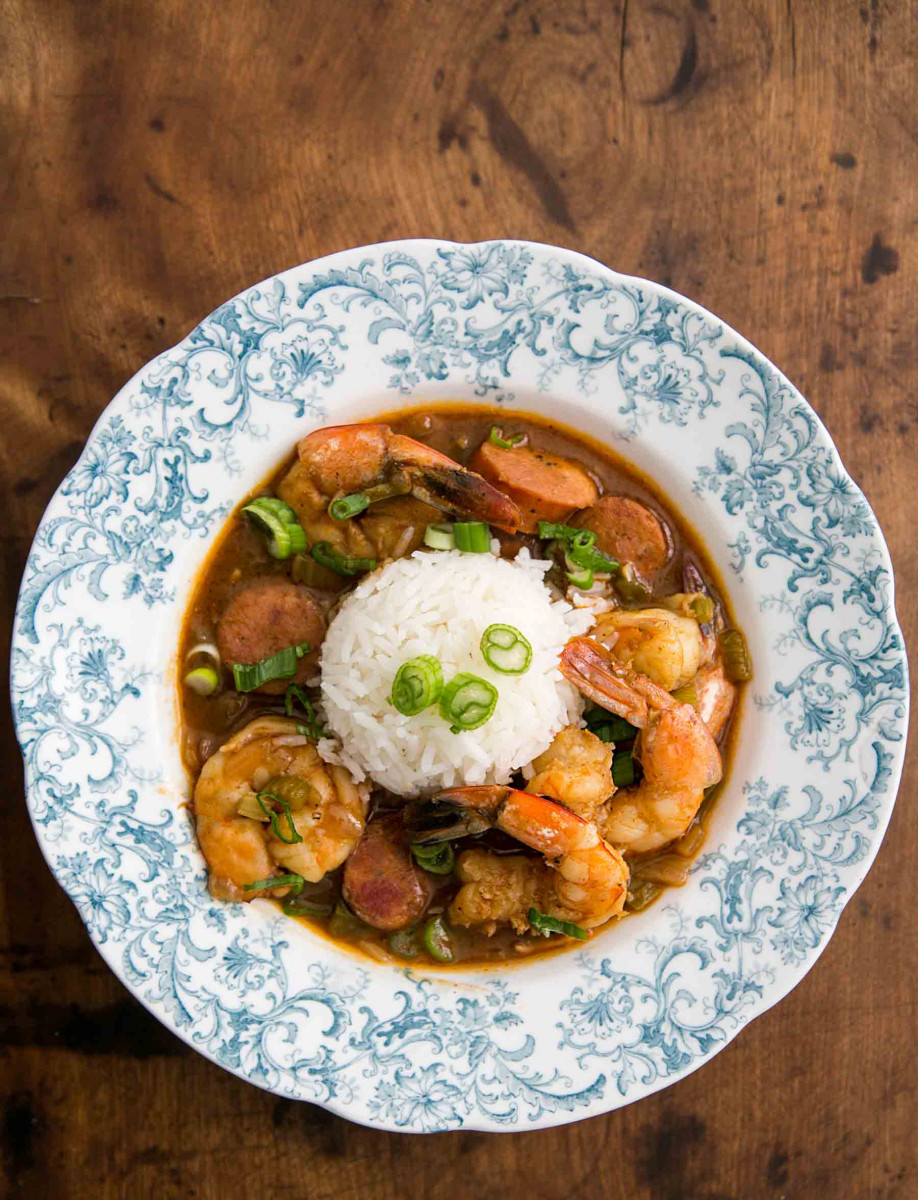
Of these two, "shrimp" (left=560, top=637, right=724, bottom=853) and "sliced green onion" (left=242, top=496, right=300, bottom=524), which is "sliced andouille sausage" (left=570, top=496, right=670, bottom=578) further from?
"sliced green onion" (left=242, top=496, right=300, bottom=524)

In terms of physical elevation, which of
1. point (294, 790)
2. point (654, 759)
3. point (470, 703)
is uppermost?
point (470, 703)

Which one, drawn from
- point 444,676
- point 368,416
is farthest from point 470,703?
point 368,416

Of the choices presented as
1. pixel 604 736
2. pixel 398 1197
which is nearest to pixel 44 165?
pixel 604 736

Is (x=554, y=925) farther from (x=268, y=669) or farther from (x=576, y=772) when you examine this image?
(x=268, y=669)

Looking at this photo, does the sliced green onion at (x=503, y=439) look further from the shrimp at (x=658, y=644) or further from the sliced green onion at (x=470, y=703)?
the sliced green onion at (x=470, y=703)

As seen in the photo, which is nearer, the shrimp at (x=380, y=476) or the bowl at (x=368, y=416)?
the bowl at (x=368, y=416)

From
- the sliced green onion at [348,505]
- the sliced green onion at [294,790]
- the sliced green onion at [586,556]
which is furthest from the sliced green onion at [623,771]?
the sliced green onion at [348,505]

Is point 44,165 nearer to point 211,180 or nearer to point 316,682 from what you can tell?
point 211,180
